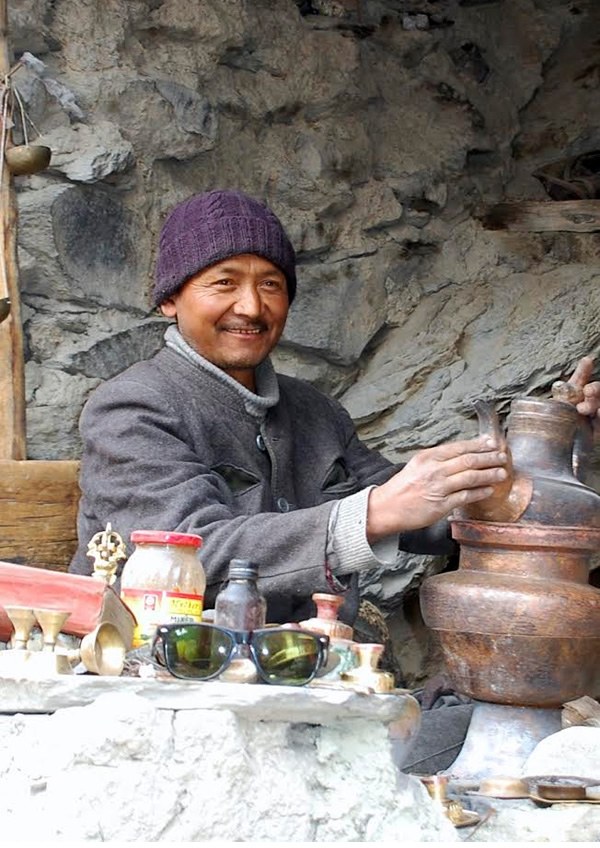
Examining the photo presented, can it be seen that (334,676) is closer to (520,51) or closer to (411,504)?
(411,504)

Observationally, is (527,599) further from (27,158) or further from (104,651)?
(27,158)

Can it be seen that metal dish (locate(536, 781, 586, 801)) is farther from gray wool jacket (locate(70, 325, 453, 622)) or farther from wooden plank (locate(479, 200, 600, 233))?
wooden plank (locate(479, 200, 600, 233))

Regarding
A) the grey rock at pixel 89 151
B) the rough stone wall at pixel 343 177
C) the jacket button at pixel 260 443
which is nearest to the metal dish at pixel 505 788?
the jacket button at pixel 260 443

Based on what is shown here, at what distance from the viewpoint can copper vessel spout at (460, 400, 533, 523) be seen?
8.13 ft

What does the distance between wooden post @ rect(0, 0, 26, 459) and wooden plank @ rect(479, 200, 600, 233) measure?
1.74 m

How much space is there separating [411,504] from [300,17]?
6.87 feet

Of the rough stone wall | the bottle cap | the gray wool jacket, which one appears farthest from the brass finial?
the rough stone wall

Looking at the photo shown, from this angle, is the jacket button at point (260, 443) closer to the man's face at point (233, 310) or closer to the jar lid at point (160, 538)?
the man's face at point (233, 310)

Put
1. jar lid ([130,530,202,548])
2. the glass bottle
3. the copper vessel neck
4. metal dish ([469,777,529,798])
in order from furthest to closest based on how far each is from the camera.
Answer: the copper vessel neck, metal dish ([469,777,529,798]), jar lid ([130,530,202,548]), the glass bottle

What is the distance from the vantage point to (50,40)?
357cm

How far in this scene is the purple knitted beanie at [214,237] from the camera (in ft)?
9.57

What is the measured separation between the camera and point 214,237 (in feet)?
9.59

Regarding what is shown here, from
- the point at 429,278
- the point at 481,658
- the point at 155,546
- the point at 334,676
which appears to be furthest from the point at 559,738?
the point at 429,278

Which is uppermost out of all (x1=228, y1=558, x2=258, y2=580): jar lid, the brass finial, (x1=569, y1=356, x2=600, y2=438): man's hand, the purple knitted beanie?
the purple knitted beanie
